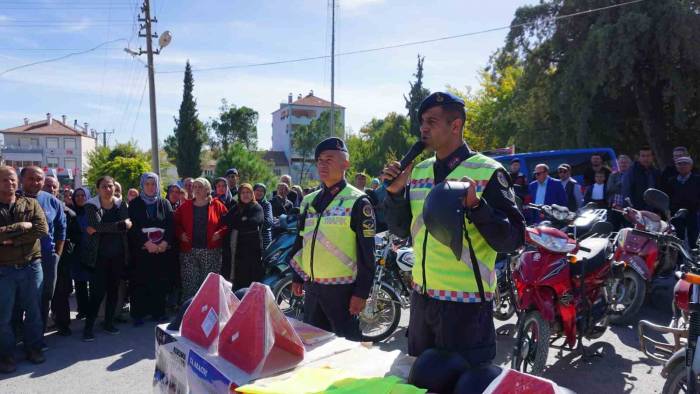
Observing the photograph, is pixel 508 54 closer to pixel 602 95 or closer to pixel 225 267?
pixel 602 95

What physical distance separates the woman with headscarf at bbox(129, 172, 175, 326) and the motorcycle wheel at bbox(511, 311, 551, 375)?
13.7 ft

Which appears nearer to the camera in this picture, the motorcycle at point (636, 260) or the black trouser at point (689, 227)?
the motorcycle at point (636, 260)

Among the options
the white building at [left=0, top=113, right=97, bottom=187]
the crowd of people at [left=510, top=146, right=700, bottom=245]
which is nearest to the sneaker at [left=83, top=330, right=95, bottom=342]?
the crowd of people at [left=510, top=146, right=700, bottom=245]

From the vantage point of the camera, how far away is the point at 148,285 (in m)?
5.93

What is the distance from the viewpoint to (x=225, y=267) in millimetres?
6250

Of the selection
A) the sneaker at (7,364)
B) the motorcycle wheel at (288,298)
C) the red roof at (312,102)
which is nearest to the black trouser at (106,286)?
the sneaker at (7,364)

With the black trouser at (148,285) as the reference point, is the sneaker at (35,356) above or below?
below

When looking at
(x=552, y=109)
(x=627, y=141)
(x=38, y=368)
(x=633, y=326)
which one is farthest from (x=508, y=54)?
(x=38, y=368)

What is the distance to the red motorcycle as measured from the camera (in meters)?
3.67

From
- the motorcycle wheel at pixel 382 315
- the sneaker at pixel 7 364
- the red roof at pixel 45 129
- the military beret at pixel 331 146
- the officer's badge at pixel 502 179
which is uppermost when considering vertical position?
the red roof at pixel 45 129

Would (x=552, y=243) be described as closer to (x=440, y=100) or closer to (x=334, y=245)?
(x=334, y=245)

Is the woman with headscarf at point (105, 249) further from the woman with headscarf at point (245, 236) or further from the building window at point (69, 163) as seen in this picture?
the building window at point (69, 163)

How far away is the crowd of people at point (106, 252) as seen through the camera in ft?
14.4

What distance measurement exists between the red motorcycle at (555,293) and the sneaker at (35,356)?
14.0ft
